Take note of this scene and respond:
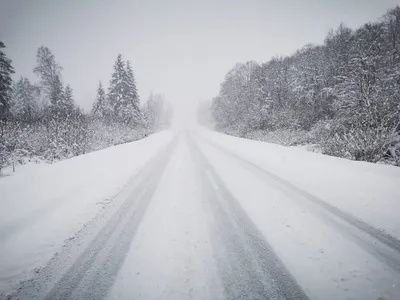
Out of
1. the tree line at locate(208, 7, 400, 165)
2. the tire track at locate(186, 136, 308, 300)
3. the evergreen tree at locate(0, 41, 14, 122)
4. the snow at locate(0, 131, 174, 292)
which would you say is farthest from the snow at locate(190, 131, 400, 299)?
the evergreen tree at locate(0, 41, 14, 122)

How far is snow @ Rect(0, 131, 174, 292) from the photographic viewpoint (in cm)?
318

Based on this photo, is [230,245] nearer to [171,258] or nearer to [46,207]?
[171,258]

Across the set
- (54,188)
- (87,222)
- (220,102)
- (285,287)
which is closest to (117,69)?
(220,102)

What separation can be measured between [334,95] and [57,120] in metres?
19.6

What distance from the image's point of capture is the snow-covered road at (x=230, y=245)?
2.43 m

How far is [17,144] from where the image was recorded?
1144 cm

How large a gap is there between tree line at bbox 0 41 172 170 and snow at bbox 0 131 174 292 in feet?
13.3

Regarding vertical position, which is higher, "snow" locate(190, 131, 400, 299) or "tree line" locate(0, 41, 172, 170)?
"tree line" locate(0, 41, 172, 170)

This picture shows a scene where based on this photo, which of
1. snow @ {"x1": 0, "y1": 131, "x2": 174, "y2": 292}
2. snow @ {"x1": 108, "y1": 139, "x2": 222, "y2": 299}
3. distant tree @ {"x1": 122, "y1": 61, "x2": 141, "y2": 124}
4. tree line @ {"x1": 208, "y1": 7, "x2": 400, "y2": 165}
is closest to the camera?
snow @ {"x1": 108, "y1": 139, "x2": 222, "y2": 299}

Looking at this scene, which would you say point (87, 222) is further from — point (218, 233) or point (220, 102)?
point (220, 102)

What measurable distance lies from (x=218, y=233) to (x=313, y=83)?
2183cm

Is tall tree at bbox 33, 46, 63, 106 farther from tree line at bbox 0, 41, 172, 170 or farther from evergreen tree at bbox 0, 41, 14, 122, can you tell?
evergreen tree at bbox 0, 41, 14, 122

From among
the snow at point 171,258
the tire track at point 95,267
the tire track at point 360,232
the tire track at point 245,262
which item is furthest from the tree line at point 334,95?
the tire track at point 95,267

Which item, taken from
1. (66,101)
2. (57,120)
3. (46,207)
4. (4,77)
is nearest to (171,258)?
(46,207)
